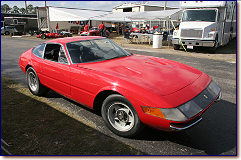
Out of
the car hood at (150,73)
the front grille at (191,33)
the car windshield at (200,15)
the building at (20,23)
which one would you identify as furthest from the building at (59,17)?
the car hood at (150,73)

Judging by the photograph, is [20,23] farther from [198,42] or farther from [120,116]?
[120,116]

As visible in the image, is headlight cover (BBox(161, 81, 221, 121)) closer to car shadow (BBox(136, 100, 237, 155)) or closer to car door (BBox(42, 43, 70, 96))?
car shadow (BBox(136, 100, 237, 155))

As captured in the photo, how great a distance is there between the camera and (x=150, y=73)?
3033mm

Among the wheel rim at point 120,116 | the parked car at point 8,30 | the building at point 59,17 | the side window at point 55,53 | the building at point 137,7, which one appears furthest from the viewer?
the building at point 137,7

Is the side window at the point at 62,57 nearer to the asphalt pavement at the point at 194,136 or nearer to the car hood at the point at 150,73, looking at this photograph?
the car hood at the point at 150,73

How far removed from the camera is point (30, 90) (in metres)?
4.57

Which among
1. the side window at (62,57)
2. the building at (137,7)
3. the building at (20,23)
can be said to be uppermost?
the building at (137,7)

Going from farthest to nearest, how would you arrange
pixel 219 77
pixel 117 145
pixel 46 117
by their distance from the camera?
pixel 219 77 < pixel 46 117 < pixel 117 145

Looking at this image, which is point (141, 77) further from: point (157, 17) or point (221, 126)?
point (157, 17)

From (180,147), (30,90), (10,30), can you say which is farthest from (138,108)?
(10,30)

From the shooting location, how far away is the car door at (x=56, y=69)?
11.3ft

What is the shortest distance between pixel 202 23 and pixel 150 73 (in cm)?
1014

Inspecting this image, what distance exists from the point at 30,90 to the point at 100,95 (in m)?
2.41

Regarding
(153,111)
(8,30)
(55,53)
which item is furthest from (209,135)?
(8,30)
